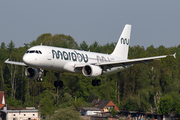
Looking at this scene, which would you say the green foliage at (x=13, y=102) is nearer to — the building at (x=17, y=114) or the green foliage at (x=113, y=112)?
the building at (x=17, y=114)

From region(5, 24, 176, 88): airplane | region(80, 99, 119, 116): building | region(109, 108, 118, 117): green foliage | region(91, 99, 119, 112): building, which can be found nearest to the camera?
region(5, 24, 176, 88): airplane

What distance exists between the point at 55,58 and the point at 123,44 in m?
16.4

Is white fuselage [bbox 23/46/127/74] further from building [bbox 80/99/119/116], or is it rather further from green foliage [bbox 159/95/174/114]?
building [bbox 80/99/119/116]

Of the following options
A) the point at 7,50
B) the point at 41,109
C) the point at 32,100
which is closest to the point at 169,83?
the point at 41,109

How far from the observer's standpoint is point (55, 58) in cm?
3481

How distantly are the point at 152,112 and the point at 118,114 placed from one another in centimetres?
1731

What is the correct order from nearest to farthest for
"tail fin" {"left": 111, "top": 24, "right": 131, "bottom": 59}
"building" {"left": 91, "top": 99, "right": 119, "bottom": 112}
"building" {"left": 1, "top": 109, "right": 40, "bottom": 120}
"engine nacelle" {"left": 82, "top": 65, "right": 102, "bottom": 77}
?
"engine nacelle" {"left": 82, "top": 65, "right": 102, "bottom": 77} < "tail fin" {"left": 111, "top": 24, "right": 131, "bottom": 59} < "building" {"left": 1, "top": 109, "right": 40, "bottom": 120} < "building" {"left": 91, "top": 99, "right": 119, "bottom": 112}

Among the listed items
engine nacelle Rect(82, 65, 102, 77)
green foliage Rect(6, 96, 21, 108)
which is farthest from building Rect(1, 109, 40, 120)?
engine nacelle Rect(82, 65, 102, 77)

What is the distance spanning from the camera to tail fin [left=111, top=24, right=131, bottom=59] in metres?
47.4

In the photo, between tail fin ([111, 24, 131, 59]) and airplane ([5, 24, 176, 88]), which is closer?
airplane ([5, 24, 176, 88])

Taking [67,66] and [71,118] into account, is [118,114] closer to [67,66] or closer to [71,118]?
[71,118]

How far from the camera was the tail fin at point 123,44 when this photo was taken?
47.4 m

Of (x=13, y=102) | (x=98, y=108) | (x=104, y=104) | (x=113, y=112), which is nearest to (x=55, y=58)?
(x=113, y=112)

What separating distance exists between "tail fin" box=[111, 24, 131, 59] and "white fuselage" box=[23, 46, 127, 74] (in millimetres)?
8995
